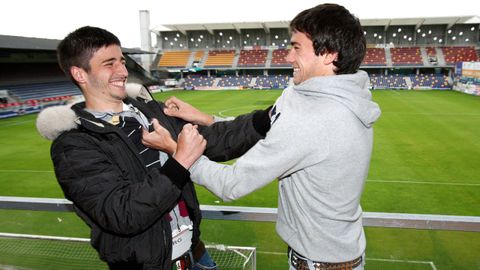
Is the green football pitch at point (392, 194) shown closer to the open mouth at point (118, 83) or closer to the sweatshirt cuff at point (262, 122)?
the sweatshirt cuff at point (262, 122)

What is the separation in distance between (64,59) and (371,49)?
5853 cm

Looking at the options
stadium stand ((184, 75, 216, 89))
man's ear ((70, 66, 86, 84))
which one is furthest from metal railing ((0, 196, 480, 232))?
stadium stand ((184, 75, 216, 89))

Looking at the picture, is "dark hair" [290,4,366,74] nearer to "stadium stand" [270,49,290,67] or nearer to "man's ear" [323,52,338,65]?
"man's ear" [323,52,338,65]

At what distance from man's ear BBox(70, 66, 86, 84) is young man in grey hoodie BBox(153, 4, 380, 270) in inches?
40.7

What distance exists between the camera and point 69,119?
1.88 meters

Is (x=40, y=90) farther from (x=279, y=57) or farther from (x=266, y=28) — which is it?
(x=279, y=57)

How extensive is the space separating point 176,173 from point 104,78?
93 cm

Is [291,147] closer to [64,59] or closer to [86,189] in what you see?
[86,189]

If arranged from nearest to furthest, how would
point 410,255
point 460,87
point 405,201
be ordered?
point 410,255
point 405,201
point 460,87

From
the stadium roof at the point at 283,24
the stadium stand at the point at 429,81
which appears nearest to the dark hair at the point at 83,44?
the stadium stand at the point at 429,81

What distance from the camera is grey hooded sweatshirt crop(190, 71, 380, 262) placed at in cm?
152

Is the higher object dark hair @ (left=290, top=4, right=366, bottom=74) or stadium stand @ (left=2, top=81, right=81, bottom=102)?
dark hair @ (left=290, top=4, right=366, bottom=74)

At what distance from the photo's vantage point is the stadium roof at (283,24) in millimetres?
47938

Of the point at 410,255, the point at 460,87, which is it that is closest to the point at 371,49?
the point at 460,87
